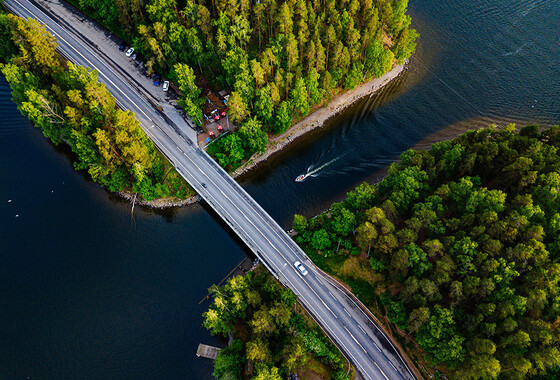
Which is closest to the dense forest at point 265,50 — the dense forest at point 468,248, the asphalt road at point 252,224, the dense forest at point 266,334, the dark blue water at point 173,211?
the asphalt road at point 252,224

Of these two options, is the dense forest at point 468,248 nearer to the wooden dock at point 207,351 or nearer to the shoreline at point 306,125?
the shoreline at point 306,125

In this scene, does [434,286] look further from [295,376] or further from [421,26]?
[421,26]

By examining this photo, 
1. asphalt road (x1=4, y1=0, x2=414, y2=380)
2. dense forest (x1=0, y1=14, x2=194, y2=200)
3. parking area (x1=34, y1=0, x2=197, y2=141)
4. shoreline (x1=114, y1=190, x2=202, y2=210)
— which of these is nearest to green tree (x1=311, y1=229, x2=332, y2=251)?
asphalt road (x1=4, y1=0, x2=414, y2=380)

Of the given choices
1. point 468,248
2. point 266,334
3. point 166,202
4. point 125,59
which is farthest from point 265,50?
point 266,334

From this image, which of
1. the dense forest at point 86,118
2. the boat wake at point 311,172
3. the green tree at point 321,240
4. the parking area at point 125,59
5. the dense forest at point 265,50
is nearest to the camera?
the green tree at point 321,240

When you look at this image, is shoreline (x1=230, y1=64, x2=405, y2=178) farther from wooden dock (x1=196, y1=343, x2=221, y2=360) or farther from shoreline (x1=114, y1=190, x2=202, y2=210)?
wooden dock (x1=196, y1=343, x2=221, y2=360)

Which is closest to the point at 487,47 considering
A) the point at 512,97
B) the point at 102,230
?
the point at 512,97
